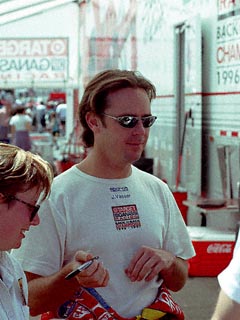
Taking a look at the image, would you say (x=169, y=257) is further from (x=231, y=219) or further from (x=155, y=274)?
(x=231, y=219)

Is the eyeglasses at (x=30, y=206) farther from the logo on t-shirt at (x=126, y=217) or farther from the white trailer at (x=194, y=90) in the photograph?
the white trailer at (x=194, y=90)

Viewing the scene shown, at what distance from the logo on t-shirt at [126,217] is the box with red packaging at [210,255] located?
4922 millimetres

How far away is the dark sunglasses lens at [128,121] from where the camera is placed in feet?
10.4

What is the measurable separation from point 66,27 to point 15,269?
14980 mm

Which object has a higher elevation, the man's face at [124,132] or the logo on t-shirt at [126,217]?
the man's face at [124,132]

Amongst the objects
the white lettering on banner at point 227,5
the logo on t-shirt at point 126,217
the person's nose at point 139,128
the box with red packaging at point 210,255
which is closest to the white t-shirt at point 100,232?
the logo on t-shirt at point 126,217

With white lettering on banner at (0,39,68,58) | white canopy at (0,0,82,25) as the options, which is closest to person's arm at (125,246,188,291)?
white canopy at (0,0,82,25)

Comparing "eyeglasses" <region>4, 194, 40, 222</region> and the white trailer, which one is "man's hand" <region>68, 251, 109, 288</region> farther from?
the white trailer

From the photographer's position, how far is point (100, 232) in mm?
3057

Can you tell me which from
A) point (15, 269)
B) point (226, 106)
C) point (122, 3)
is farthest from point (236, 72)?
point (15, 269)

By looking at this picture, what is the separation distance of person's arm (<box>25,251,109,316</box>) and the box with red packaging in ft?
16.4

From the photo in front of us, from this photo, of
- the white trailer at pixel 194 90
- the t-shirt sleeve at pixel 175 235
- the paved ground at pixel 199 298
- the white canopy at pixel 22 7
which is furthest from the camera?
the white canopy at pixel 22 7

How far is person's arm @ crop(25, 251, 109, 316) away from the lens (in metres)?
2.81

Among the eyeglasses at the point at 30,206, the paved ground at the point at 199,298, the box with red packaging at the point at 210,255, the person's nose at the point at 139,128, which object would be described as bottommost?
the paved ground at the point at 199,298
